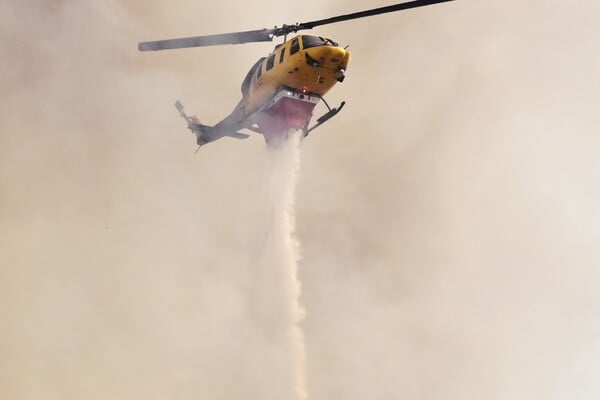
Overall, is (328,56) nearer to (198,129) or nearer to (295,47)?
(295,47)

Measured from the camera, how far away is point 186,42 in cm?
2153

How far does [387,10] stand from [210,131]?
495 inches

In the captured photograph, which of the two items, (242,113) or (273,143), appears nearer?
(273,143)

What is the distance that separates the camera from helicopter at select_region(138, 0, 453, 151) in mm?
19938

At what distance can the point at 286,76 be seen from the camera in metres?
20.6

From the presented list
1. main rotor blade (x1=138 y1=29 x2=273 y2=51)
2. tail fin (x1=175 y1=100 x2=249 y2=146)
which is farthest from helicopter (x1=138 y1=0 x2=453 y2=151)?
tail fin (x1=175 y1=100 x2=249 y2=146)

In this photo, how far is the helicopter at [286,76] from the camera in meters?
19.9

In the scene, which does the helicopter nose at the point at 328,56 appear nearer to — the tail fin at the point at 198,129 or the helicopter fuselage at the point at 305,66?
the helicopter fuselage at the point at 305,66

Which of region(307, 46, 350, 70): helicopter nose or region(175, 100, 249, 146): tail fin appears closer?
region(307, 46, 350, 70): helicopter nose

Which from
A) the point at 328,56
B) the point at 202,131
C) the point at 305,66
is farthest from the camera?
the point at 202,131

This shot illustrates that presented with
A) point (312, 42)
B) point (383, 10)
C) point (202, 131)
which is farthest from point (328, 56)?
point (202, 131)

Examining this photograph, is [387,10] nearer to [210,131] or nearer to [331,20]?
[331,20]

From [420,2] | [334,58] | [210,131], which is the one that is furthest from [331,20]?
[210,131]

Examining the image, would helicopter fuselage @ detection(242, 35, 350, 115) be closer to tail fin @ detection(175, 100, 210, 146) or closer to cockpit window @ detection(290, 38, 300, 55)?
cockpit window @ detection(290, 38, 300, 55)
